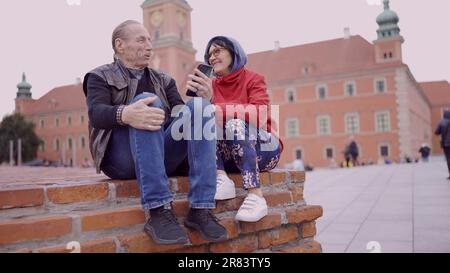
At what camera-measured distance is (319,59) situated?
38156 mm

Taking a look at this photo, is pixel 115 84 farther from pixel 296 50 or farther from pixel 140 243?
pixel 296 50

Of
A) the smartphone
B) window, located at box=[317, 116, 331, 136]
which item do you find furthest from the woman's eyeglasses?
window, located at box=[317, 116, 331, 136]

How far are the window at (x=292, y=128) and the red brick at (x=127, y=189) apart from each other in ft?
118

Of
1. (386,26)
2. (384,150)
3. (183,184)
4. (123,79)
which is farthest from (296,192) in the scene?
(386,26)

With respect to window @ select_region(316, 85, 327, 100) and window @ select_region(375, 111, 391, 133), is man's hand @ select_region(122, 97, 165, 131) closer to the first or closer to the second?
window @ select_region(375, 111, 391, 133)

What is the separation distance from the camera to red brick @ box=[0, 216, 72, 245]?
1.56 meters

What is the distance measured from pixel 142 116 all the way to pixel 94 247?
623 mm

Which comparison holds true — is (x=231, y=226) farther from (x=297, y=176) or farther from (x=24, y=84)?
(x=24, y=84)

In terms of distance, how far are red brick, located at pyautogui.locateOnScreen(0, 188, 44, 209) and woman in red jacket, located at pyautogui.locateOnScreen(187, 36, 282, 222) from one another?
883mm

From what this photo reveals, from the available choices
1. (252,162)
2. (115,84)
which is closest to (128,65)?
(115,84)

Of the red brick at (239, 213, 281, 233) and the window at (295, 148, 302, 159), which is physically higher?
the window at (295, 148, 302, 159)

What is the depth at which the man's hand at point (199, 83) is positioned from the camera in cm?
220

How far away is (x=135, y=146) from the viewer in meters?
1.95
